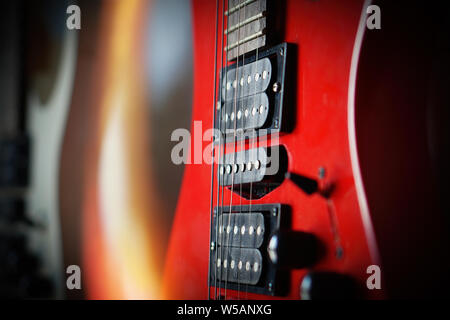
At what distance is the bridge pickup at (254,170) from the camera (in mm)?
Answer: 808

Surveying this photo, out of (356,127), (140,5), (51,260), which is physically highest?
(140,5)

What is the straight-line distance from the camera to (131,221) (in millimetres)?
1284

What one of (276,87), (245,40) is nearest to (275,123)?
(276,87)

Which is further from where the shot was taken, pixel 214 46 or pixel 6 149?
pixel 6 149

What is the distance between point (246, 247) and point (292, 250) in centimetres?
16

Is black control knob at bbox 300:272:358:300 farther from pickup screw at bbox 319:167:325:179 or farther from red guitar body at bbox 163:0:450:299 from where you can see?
pickup screw at bbox 319:167:325:179

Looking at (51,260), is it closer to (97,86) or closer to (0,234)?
(0,234)

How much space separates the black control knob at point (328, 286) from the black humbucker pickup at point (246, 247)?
0.12 m

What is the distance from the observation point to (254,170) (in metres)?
0.84

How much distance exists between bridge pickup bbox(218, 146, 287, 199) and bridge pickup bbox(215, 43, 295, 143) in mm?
33

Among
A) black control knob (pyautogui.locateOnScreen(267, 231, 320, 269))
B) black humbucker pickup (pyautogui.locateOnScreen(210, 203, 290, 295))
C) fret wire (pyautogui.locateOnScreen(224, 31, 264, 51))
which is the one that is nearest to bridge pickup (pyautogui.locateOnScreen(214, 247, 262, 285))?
black humbucker pickup (pyautogui.locateOnScreen(210, 203, 290, 295))

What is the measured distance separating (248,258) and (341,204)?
213 mm

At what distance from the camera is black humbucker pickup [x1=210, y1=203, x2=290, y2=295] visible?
790 millimetres

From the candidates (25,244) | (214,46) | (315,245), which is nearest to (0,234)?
(25,244)
